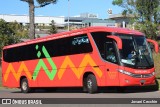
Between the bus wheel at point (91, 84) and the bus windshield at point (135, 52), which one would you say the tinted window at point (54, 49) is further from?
the bus windshield at point (135, 52)

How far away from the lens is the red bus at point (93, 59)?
64.1ft

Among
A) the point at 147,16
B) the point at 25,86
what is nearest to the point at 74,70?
the point at 25,86

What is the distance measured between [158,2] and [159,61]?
530cm

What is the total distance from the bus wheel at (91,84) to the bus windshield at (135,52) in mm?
1864

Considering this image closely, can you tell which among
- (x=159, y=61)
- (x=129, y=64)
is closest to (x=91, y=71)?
(x=129, y=64)

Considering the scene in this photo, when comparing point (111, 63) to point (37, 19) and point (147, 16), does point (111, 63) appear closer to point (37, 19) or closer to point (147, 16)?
point (147, 16)

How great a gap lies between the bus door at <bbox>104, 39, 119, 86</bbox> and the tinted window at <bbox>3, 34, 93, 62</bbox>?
1.09 metres

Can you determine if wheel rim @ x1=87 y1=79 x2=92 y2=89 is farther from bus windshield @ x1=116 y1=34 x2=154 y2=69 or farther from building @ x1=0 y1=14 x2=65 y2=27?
building @ x1=0 y1=14 x2=65 y2=27

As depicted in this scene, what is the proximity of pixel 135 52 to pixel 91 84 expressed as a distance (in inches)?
106

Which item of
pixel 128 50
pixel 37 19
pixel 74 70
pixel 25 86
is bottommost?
pixel 25 86

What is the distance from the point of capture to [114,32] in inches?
784

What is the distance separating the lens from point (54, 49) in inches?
941

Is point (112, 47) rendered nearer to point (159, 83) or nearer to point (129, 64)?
point (129, 64)

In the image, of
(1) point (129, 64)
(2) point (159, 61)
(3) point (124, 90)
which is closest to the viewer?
(1) point (129, 64)
